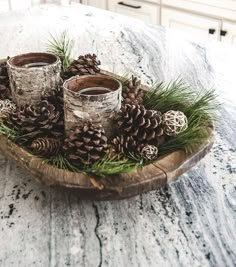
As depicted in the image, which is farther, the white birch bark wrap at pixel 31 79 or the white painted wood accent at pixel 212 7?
the white painted wood accent at pixel 212 7

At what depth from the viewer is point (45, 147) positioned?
27.9 inches

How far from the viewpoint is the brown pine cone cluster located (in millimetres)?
705

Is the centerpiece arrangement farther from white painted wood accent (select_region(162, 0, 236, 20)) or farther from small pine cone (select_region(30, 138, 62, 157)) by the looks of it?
white painted wood accent (select_region(162, 0, 236, 20))

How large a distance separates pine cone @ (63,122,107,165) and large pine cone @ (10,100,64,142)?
0.28ft

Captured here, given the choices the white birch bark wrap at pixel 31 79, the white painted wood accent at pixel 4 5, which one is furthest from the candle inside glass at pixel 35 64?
the white painted wood accent at pixel 4 5

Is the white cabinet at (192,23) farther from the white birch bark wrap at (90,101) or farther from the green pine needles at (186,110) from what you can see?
the white birch bark wrap at (90,101)

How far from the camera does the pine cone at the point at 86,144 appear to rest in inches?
26.4

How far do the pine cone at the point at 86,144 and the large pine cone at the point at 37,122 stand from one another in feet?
0.28

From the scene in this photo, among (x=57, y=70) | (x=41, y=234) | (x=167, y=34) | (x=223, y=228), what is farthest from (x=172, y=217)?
(x=167, y=34)

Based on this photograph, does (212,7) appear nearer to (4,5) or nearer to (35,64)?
(4,5)

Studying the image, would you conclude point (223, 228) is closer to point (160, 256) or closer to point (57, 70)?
point (160, 256)

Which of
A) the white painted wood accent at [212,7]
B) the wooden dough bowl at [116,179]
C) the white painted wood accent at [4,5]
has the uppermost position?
the wooden dough bowl at [116,179]

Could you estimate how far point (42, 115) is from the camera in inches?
29.5

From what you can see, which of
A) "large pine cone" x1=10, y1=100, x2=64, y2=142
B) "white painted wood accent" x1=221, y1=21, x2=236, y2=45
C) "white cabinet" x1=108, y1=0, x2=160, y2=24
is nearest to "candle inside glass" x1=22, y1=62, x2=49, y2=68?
"large pine cone" x1=10, y1=100, x2=64, y2=142
